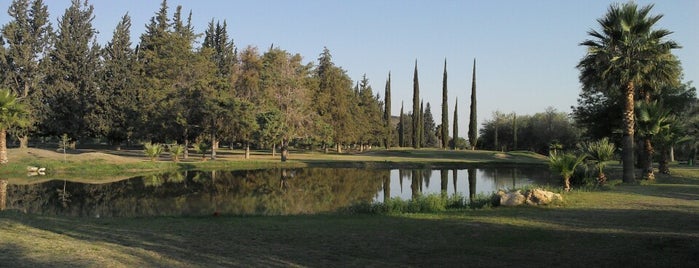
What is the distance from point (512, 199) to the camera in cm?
1602

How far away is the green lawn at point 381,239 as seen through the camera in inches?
329

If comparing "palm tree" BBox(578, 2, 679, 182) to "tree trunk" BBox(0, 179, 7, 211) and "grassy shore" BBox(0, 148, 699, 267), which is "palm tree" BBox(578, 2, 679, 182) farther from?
"tree trunk" BBox(0, 179, 7, 211)

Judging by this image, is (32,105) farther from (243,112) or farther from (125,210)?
(125,210)

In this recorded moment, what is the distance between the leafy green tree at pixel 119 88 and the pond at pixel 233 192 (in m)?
22.1

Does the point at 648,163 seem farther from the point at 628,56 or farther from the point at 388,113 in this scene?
the point at 388,113

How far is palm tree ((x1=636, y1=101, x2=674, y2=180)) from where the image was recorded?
2506 cm

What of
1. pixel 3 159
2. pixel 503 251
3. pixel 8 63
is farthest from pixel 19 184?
pixel 8 63

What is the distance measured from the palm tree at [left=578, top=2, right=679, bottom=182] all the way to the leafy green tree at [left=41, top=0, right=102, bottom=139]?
47997mm

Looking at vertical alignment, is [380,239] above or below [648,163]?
below

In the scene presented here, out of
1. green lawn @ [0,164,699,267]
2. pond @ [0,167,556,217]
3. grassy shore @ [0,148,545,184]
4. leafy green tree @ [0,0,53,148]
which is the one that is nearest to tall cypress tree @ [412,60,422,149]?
grassy shore @ [0,148,545,184]

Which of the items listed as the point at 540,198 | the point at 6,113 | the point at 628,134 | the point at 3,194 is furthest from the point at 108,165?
the point at 628,134

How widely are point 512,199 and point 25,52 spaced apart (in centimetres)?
5358

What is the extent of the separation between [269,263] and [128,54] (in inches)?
2310

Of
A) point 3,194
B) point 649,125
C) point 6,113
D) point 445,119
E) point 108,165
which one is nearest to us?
point 3,194
